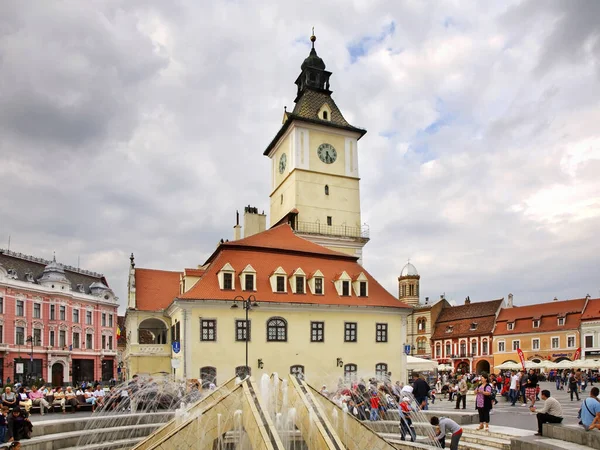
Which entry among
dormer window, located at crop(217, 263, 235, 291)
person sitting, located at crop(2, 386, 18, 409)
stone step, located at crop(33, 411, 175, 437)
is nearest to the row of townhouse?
dormer window, located at crop(217, 263, 235, 291)

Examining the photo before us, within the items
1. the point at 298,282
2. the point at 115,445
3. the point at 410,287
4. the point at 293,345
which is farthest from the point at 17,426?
the point at 410,287

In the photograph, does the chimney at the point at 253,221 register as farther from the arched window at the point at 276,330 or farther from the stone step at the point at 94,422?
the stone step at the point at 94,422

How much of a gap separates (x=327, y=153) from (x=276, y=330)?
20.9 m

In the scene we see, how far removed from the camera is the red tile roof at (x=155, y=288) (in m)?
37.9

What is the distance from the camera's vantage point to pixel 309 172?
4731 cm

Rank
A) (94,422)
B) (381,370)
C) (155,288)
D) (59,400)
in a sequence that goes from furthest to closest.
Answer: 1. (155,288)
2. (381,370)
3. (59,400)
4. (94,422)

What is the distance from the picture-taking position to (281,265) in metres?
34.9

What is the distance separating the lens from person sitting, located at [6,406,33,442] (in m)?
13.3

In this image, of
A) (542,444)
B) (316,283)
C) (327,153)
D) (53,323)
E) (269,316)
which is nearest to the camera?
(542,444)

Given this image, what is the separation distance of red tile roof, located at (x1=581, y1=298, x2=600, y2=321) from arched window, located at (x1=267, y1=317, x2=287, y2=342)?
40.8m

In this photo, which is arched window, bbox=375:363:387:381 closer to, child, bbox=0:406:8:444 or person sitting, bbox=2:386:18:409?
person sitting, bbox=2:386:18:409

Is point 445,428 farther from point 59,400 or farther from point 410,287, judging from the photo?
point 410,287

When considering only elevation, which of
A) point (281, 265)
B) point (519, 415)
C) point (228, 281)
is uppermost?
point (281, 265)

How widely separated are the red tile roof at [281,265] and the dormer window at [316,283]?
0.32 meters
